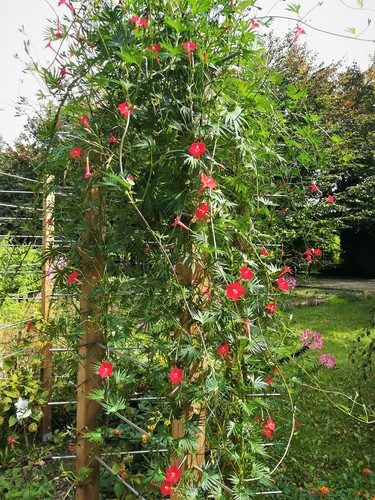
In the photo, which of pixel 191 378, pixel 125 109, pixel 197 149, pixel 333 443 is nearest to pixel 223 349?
pixel 191 378

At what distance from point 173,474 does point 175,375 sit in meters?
0.24

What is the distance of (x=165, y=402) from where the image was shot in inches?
50.6

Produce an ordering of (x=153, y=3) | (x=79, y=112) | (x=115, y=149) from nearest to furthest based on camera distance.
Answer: (x=153, y=3), (x=115, y=149), (x=79, y=112)

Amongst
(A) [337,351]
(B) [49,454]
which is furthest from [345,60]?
(B) [49,454]

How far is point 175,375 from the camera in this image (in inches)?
46.5

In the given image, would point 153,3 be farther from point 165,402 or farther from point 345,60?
point 345,60

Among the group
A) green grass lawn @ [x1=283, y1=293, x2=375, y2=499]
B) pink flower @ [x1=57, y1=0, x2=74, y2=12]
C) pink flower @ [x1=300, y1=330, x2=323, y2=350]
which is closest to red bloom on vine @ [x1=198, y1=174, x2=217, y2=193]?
pink flower @ [x1=57, y1=0, x2=74, y2=12]

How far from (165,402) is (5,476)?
1.72 m

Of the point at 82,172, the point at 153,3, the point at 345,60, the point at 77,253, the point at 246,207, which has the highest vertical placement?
A: the point at 345,60

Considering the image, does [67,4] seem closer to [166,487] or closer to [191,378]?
[191,378]

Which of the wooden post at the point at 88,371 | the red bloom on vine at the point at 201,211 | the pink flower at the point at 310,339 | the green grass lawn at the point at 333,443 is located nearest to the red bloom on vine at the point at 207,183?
the red bloom on vine at the point at 201,211

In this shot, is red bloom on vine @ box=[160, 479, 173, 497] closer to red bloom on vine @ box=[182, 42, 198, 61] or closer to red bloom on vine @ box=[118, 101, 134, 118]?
red bloom on vine @ box=[118, 101, 134, 118]

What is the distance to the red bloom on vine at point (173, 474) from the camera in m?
1.19

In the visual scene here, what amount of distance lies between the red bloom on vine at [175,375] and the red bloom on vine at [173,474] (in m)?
0.22
